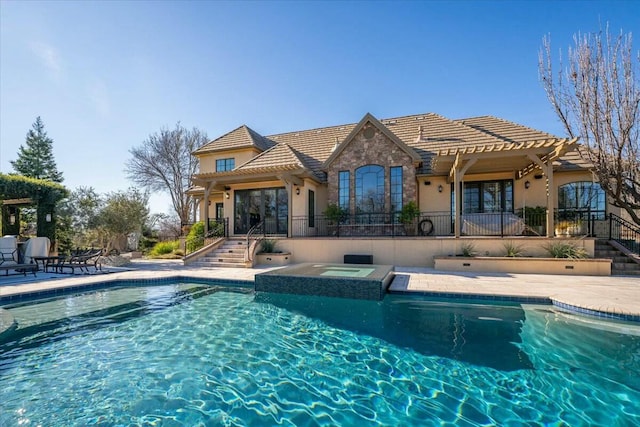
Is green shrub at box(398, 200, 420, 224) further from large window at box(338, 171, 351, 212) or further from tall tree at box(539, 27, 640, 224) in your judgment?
tall tree at box(539, 27, 640, 224)

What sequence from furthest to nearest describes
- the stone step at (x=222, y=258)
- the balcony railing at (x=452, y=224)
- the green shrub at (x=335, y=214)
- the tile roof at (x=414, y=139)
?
the green shrub at (x=335, y=214) < the tile roof at (x=414, y=139) < the stone step at (x=222, y=258) < the balcony railing at (x=452, y=224)

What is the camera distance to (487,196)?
45.2ft

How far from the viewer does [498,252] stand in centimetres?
1076

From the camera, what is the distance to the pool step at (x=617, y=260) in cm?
956

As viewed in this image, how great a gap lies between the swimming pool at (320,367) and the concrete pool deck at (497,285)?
1.34 ft

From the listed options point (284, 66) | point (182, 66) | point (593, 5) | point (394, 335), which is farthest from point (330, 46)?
point (394, 335)

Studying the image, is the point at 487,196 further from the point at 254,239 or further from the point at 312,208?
the point at 254,239

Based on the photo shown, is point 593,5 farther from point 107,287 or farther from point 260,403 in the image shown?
point 107,287

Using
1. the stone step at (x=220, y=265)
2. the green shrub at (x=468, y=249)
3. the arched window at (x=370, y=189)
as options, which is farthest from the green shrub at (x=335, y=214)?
the green shrub at (x=468, y=249)

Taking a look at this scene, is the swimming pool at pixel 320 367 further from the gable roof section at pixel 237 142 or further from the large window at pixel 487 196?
the gable roof section at pixel 237 142

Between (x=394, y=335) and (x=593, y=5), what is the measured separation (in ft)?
45.8

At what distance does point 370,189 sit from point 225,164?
10.3 meters

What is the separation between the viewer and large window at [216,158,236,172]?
18.8 metres

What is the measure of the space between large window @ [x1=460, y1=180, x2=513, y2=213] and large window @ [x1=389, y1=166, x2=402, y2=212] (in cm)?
313
